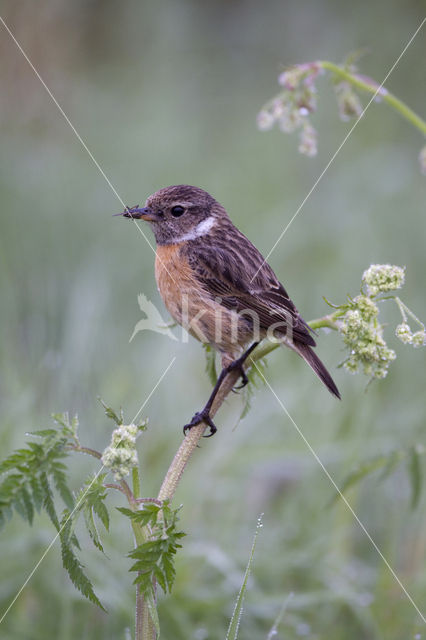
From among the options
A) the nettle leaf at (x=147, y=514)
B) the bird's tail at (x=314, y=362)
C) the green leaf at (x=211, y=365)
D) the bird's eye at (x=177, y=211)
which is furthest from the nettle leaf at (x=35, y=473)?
the bird's eye at (x=177, y=211)

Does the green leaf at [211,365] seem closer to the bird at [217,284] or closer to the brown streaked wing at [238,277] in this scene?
the bird at [217,284]

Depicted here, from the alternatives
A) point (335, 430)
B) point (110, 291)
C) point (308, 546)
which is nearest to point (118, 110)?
point (110, 291)

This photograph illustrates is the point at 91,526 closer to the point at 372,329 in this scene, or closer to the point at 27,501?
the point at 27,501

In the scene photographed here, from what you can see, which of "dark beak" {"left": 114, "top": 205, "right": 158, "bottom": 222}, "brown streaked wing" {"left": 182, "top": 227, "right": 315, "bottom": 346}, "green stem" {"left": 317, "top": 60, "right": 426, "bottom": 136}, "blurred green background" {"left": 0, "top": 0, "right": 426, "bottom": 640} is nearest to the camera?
"green stem" {"left": 317, "top": 60, "right": 426, "bottom": 136}

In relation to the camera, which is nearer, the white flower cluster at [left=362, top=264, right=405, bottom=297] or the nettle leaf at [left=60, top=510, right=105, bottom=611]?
the nettle leaf at [left=60, top=510, right=105, bottom=611]

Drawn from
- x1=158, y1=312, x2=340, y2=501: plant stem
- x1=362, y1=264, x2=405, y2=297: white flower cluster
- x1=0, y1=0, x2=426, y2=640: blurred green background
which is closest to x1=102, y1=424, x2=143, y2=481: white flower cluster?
x1=158, y1=312, x2=340, y2=501: plant stem

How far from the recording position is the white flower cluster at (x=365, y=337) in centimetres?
196

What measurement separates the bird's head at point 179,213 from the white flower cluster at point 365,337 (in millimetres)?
1588

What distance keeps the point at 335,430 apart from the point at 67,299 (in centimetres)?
182

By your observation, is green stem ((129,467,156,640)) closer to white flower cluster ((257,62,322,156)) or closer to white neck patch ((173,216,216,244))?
white flower cluster ((257,62,322,156))

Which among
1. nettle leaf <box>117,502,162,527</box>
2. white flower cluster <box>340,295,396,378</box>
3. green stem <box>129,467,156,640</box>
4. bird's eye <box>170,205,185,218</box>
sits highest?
bird's eye <box>170,205,185,218</box>

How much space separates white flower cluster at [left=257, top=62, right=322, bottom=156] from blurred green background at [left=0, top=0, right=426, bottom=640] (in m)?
0.24

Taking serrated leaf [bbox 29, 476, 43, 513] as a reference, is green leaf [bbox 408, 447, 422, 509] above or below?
above

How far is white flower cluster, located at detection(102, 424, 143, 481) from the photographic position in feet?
6.08
